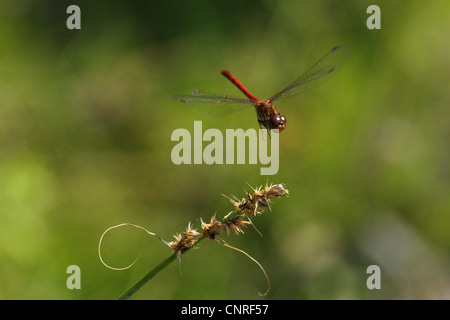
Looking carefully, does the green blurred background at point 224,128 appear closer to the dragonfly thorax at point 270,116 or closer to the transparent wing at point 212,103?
the transparent wing at point 212,103

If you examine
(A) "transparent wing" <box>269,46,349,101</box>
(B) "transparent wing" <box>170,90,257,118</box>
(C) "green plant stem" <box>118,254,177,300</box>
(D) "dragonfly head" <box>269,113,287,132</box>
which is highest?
(A) "transparent wing" <box>269,46,349,101</box>

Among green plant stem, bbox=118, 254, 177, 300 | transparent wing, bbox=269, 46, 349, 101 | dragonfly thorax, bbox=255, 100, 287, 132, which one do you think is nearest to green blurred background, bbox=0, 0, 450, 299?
transparent wing, bbox=269, 46, 349, 101

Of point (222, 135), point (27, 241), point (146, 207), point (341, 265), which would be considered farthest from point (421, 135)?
point (27, 241)

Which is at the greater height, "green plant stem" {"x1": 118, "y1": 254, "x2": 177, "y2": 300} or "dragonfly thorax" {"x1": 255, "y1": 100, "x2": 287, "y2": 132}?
"dragonfly thorax" {"x1": 255, "y1": 100, "x2": 287, "y2": 132}

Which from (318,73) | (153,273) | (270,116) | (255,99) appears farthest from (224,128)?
(153,273)

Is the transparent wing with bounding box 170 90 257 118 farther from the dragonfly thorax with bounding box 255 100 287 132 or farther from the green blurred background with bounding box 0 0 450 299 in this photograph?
the green blurred background with bounding box 0 0 450 299

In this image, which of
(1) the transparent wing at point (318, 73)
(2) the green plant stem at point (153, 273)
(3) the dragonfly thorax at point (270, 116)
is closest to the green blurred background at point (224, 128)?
(1) the transparent wing at point (318, 73)
